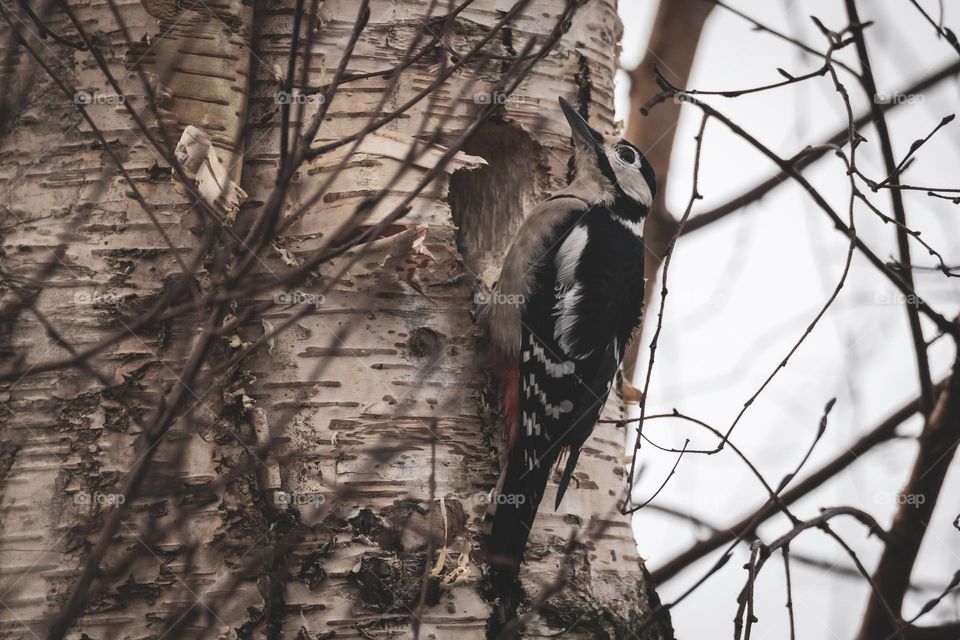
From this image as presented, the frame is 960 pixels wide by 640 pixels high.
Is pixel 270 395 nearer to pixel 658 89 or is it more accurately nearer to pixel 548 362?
pixel 548 362

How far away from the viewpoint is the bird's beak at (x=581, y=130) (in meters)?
3.14

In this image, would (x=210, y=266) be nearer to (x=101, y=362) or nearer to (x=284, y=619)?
(x=101, y=362)

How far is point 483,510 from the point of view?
8.58ft

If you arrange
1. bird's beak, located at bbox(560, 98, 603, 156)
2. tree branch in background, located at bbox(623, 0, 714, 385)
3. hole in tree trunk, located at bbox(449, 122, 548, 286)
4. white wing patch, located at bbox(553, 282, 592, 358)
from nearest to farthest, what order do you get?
bird's beak, located at bbox(560, 98, 603, 156)
hole in tree trunk, located at bbox(449, 122, 548, 286)
white wing patch, located at bbox(553, 282, 592, 358)
tree branch in background, located at bbox(623, 0, 714, 385)

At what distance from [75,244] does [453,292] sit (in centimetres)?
106

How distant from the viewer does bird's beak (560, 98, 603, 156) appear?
3137 mm

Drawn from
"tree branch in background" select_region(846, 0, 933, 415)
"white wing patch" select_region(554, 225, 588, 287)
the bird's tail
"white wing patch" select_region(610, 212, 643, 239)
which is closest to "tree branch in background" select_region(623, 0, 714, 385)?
"white wing patch" select_region(610, 212, 643, 239)

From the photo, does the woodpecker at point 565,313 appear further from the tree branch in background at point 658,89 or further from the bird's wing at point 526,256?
the tree branch in background at point 658,89

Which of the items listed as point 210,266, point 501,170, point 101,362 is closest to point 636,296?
point 501,170

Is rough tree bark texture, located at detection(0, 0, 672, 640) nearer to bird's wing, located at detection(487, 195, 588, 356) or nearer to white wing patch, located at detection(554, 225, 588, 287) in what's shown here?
bird's wing, located at detection(487, 195, 588, 356)

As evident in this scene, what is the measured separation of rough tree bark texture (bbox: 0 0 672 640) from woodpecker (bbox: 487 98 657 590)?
119 mm

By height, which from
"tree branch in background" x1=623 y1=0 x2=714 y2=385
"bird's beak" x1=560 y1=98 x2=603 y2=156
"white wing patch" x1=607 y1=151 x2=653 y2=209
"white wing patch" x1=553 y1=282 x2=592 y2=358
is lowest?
"white wing patch" x1=553 y1=282 x2=592 y2=358

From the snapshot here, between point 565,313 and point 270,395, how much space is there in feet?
4.17

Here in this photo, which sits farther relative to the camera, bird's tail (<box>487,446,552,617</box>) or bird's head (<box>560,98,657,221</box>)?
bird's head (<box>560,98,657,221</box>)
